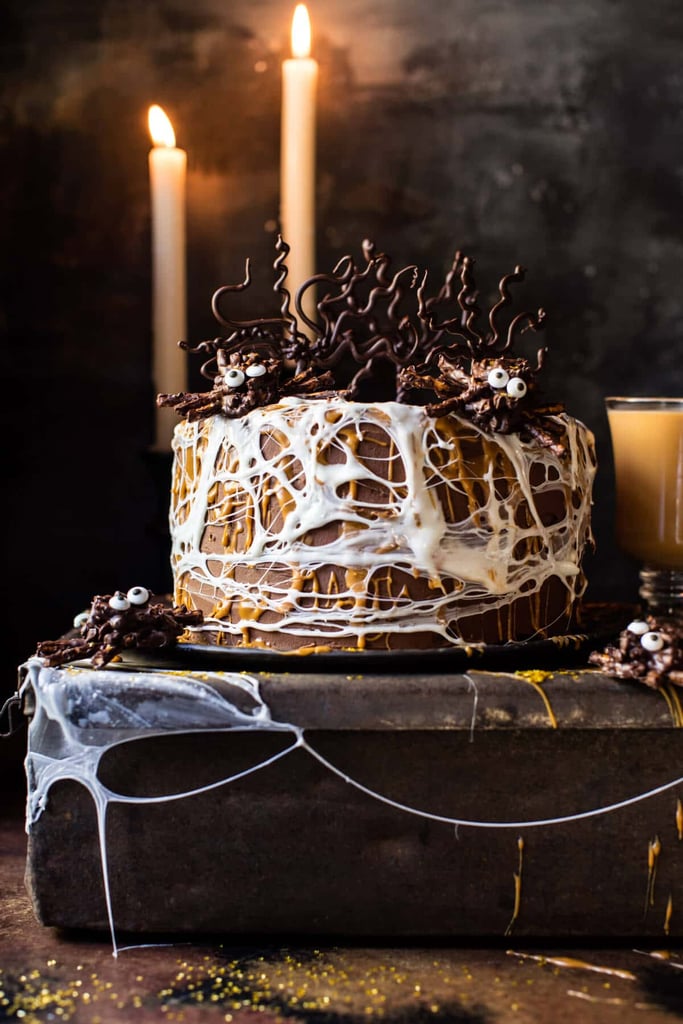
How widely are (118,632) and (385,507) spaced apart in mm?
294

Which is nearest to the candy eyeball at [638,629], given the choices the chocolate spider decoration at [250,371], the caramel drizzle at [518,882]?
the caramel drizzle at [518,882]

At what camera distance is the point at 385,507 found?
1.13 meters

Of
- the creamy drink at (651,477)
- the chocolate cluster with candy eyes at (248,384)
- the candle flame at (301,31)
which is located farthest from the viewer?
the candle flame at (301,31)

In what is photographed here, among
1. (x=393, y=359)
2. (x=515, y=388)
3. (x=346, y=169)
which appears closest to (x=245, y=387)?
(x=393, y=359)

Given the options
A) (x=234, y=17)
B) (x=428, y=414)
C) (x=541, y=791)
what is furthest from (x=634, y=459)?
(x=234, y=17)

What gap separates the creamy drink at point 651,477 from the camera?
1324 millimetres

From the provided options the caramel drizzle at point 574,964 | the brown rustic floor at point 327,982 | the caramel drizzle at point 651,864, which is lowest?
the caramel drizzle at point 574,964

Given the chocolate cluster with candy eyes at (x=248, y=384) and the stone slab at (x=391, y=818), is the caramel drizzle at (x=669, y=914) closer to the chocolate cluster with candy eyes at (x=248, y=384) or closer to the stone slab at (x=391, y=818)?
the stone slab at (x=391, y=818)

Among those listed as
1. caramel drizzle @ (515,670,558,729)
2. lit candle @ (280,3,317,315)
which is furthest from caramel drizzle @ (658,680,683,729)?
lit candle @ (280,3,317,315)

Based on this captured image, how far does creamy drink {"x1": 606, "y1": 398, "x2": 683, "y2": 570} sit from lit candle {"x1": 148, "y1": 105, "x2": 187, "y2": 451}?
0.58m

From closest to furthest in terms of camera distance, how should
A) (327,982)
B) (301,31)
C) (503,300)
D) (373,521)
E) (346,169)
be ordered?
(327,982), (373,521), (503,300), (301,31), (346,169)

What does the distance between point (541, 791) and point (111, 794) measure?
0.40 m

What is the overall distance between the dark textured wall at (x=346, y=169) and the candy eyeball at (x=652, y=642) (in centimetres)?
67

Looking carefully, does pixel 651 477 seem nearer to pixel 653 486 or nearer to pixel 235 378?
pixel 653 486
